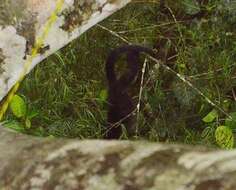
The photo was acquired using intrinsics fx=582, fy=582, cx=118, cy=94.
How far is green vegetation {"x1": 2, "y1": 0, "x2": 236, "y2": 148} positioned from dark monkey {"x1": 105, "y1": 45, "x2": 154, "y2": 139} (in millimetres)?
77

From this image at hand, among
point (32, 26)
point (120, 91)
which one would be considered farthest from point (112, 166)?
point (120, 91)

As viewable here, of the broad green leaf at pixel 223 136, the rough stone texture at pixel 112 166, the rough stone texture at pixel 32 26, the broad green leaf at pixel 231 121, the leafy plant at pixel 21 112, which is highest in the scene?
the rough stone texture at pixel 32 26

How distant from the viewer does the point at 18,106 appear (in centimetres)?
172

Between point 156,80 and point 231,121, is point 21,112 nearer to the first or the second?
point 156,80

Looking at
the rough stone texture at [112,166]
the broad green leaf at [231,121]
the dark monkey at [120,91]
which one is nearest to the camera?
the rough stone texture at [112,166]

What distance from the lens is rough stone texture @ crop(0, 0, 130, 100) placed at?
0.95m

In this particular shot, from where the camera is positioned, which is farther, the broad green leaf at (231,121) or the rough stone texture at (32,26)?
the broad green leaf at (231,121)

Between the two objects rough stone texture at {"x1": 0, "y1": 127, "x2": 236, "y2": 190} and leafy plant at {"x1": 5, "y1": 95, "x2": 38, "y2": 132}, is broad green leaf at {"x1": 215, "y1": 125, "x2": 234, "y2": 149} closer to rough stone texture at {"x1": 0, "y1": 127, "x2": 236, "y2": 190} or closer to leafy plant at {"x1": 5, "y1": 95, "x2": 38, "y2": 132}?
leafy plant at {"x1": 5, "y1": 95, "x2": 38, "y2": 132}

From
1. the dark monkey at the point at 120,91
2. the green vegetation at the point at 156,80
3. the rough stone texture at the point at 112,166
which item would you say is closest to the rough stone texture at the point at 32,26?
the rough stone texture at the point at 112,166

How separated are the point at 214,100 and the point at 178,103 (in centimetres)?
11

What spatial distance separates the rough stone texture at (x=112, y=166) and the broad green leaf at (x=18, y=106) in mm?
943

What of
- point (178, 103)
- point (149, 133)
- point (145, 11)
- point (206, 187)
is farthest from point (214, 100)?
point (206, 187)

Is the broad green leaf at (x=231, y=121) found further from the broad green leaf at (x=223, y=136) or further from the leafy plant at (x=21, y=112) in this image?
the leafy plant at (x=21, y=112)

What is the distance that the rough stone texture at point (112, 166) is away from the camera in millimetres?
527
